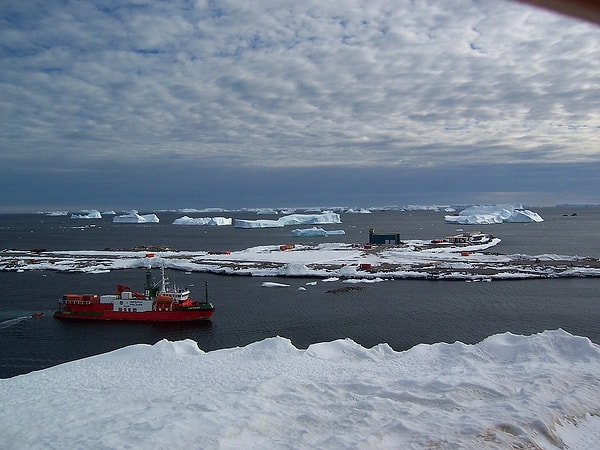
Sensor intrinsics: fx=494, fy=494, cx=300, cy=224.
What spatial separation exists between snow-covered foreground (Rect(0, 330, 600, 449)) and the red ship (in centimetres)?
659

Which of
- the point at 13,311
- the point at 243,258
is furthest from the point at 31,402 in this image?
the point at 243,258

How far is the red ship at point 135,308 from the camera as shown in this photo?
16.5 meters

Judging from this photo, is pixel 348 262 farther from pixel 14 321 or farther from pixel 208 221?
pixel 208 221

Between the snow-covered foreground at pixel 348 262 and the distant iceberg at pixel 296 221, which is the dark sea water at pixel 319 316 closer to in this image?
the snow-covered foreground at pixel 348 262

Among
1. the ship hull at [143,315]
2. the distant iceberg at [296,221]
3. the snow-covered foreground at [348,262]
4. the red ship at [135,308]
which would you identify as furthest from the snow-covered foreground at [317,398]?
the distant iceberg at [296,221]

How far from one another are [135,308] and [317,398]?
11395 mm

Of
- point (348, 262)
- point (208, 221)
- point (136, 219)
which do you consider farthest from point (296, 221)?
point (348, 262)

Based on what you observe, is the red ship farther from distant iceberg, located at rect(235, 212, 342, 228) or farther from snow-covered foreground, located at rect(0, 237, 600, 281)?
distant iceberg, located at rect(235, 212, 342, 228)

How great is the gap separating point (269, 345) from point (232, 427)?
11.6 feet

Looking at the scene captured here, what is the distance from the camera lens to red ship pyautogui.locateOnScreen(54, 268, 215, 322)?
1645cm

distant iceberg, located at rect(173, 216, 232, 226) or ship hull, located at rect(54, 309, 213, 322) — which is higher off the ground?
distant iceberg, located at rect(173, 216, 232, 226)

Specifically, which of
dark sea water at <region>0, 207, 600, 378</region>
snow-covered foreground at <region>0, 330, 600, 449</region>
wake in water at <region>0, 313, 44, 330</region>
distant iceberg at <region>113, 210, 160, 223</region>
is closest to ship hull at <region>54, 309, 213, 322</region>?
dark sea water at <region>0, 207, 600, 378</region>

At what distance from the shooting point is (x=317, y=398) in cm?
712

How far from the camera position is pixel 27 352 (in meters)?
13.0
